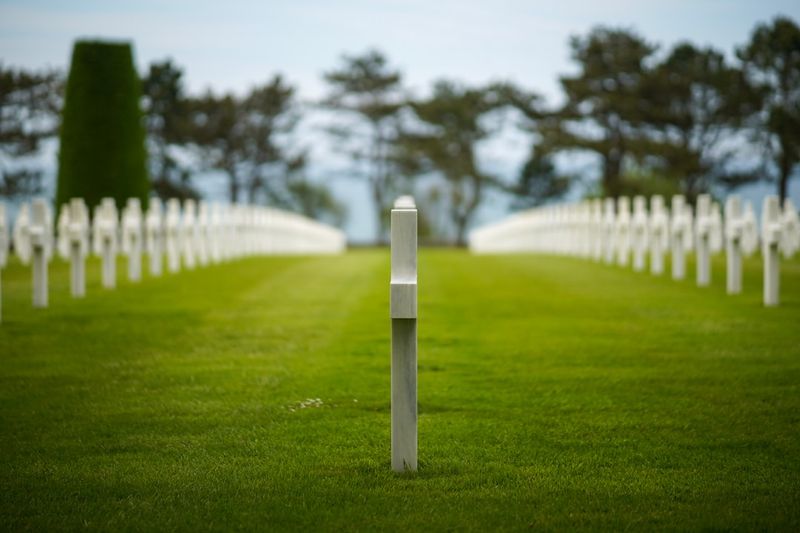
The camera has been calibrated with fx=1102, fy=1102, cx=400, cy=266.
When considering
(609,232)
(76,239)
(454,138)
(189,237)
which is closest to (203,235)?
(189,237)

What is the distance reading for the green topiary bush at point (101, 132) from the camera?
32.2 m

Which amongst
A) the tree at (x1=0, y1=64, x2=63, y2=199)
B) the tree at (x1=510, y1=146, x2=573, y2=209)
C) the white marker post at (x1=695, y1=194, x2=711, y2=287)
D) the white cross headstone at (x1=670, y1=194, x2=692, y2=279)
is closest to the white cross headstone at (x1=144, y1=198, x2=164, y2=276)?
the white cross headstone at (x1=670, y1=194, x2=692, y2=279)

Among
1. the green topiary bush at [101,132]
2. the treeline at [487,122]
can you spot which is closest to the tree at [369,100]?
the treeline at [487,122]

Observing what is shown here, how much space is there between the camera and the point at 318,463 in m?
5.54

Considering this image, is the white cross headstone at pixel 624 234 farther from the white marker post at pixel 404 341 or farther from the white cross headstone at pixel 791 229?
the white marker post at pixel 404 341

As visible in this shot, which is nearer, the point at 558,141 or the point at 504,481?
the point at 504,481

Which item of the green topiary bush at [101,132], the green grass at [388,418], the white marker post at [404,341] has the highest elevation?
the green topiary bush at [101,132]

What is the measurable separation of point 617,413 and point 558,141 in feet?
173

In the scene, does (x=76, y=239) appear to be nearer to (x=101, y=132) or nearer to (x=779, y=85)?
(x=101, y=132)

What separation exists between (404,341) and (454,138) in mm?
67870

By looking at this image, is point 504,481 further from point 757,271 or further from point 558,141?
point 558,141

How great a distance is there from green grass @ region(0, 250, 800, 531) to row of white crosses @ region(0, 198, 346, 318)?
4.22 ft

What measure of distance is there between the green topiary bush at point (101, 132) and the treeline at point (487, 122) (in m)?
17.5

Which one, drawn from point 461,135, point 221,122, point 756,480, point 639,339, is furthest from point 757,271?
point 461,135
